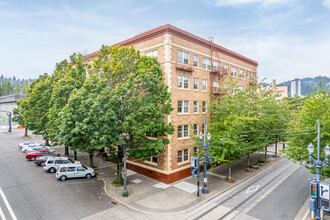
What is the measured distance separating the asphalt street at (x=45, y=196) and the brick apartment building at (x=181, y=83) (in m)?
6.64

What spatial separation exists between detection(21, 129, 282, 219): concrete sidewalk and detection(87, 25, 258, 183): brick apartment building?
1530 mm

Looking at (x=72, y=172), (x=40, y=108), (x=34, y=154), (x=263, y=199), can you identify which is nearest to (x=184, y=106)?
(x=263, y=199)

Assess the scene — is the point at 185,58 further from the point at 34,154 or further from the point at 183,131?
the point at 34,154

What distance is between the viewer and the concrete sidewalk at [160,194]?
49.6 ft

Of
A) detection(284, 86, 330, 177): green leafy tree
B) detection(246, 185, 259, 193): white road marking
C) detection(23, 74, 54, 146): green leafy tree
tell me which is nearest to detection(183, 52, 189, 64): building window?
detection(284, 86, 330, 177): green leafy tree

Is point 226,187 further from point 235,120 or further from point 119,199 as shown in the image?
point 119,199

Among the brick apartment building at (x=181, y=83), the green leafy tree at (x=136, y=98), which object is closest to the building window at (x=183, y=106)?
the brick apartment building at (x=181, y=83)

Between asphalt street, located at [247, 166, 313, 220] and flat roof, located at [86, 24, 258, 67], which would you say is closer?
asphalt street, located at [247, 166, 313, 220]

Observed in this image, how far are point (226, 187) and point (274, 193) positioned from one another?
174 inches

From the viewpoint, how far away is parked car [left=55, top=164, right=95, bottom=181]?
69.8ft

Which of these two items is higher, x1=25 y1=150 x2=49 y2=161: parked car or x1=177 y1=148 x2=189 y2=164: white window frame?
x1=177 y1=148 x2=189 y2=164: white window frame

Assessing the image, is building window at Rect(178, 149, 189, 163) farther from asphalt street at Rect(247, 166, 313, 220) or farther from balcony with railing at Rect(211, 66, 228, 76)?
balcony with railing at Rect(211, 66, 228, 76)

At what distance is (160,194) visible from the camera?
60.5 ft

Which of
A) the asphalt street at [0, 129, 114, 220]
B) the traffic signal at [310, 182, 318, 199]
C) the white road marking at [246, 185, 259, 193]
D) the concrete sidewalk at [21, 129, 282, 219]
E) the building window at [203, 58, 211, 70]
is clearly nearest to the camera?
the traffic signal at [310, 182, 318, 199]
